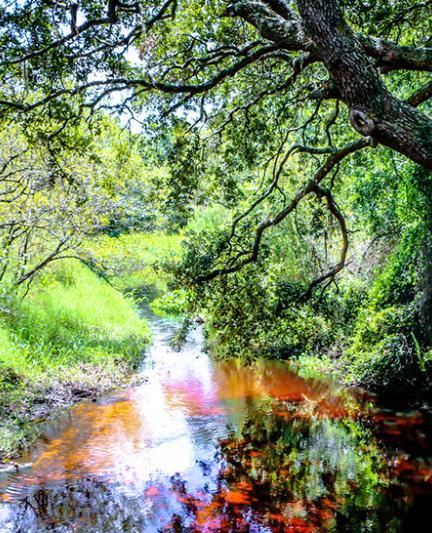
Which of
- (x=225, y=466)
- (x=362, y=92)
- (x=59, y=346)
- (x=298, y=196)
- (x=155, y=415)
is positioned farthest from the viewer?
(x=59, y=346)

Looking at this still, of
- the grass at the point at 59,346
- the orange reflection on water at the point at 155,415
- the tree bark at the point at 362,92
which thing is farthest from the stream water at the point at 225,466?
the tree bark at the point at 362,92

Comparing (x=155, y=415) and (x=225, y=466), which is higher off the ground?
(x=155, y=415)

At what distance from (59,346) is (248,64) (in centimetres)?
683

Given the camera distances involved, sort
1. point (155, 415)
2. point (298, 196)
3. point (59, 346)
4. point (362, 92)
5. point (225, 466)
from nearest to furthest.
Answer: point (362, 92) → point (298, 196) → point (225, 466) → point (155, 415) → point (59, 346)

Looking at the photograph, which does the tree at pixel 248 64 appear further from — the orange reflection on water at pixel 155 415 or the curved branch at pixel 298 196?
the orange reflection on water at pixel 155 415

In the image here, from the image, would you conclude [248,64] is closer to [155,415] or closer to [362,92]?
[362,92]

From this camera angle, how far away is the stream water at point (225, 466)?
6.00 metres

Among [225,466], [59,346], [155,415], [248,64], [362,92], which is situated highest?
[248,64]

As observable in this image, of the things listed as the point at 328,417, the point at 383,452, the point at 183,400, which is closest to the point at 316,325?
the point at 328,417

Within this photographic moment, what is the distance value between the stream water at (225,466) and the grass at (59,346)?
0.50 metres

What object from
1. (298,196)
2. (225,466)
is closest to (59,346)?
(225,466)

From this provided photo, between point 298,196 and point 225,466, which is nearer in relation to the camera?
point 298,196

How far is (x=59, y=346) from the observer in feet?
36.1

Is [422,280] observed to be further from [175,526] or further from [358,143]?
[175,526]
